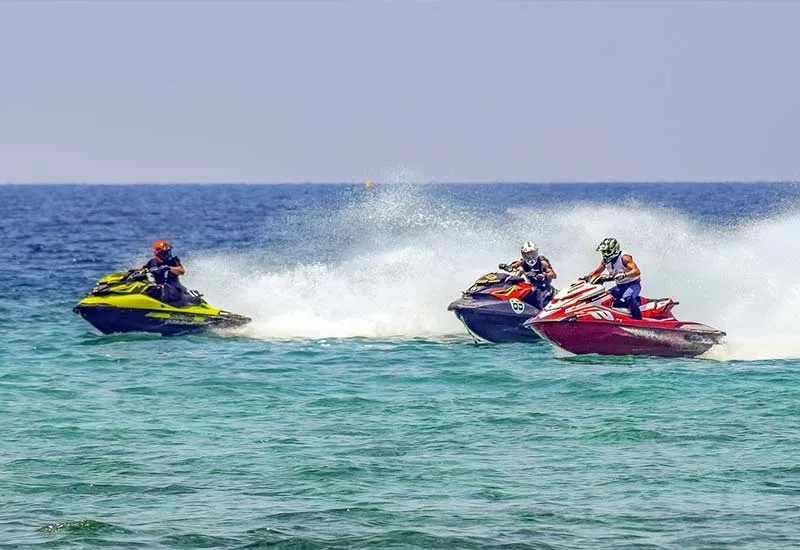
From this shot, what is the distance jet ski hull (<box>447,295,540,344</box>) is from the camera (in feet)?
80.4

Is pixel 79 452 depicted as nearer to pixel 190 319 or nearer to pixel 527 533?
pixel 527 533

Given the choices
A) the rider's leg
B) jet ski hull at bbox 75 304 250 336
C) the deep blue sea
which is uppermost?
the rider's leg

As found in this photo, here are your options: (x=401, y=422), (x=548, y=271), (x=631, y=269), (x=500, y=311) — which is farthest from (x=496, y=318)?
(x=401, y=422)

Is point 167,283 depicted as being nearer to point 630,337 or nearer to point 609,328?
point 609,328

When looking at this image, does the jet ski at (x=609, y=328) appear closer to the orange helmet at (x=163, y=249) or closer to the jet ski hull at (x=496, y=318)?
A: the jet ski hull at (x=496, y=318)

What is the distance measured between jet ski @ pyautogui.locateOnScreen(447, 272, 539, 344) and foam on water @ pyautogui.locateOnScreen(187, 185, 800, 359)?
7.68ft

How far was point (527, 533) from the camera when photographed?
12531 mm

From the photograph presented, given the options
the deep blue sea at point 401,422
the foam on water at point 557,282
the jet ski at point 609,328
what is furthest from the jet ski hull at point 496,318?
the foam on water at point 557,282

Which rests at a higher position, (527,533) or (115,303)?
(115,303)

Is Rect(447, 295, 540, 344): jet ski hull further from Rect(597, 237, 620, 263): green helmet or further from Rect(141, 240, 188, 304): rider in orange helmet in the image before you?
Rect(141, 240, 188, 304): rider in orange helmet

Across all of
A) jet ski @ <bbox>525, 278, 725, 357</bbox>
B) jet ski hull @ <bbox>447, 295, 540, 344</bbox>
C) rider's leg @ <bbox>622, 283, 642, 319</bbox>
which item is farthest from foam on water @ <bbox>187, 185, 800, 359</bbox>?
jet ski hull @ <bbox>447, 295, 540, 344</bbox>

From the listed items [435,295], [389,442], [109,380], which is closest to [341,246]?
[435,295]

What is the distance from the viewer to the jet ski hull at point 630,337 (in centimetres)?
2228

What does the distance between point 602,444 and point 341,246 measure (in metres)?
41.6
